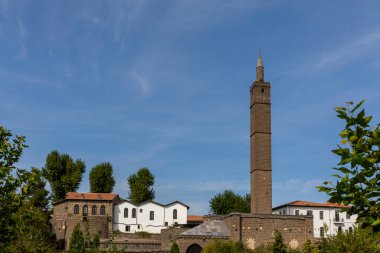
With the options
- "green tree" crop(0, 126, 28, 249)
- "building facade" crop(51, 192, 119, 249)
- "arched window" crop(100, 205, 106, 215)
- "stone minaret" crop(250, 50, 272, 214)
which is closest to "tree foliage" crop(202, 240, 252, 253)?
"stone minaret" crop(250, 50, 272, 214)

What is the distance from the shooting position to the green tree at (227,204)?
77.9 meters

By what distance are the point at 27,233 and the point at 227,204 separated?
5375 cm

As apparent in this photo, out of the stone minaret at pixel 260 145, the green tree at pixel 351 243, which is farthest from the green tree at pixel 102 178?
the green tree at pixel 351 243

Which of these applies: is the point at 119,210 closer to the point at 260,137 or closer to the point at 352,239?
the point at 260,137

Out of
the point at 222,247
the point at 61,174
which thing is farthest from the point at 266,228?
the point at 61,174

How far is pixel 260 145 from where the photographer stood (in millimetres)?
61094

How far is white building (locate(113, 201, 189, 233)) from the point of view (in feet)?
225

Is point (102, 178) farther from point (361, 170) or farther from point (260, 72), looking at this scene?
point (361, 170)

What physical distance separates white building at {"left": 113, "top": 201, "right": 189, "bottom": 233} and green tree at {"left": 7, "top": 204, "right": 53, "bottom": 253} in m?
14.0

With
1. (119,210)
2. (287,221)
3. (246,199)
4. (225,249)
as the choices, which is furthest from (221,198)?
(225,249)

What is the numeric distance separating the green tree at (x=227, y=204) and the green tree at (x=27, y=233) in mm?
30240

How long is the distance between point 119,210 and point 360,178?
214 ft

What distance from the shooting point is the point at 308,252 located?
46.1m

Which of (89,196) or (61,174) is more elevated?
(61,174)
